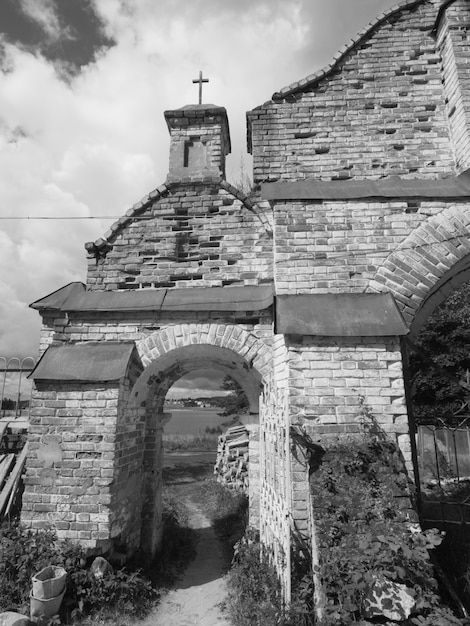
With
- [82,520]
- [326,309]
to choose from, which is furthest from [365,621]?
[82,520]

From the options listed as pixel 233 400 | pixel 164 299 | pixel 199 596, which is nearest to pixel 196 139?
pixel 164 299

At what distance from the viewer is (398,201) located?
4.83 meters

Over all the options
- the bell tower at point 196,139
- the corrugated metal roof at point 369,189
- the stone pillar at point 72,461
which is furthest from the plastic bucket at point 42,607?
the bell tower at point 196,139

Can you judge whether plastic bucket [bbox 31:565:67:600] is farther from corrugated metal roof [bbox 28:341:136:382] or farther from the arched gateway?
corrugated metal roof [bbox 28:341:136:382]

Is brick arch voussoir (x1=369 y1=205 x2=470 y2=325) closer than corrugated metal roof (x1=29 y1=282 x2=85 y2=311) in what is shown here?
Yes

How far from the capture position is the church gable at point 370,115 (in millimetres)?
5762

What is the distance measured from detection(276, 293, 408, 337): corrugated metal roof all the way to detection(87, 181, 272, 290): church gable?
1.09 meters

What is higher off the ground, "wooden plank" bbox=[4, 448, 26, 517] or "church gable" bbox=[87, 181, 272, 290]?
"church gable" bbox=[87, 181, 272, 290]

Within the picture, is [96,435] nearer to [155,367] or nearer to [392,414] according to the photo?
[155,367]

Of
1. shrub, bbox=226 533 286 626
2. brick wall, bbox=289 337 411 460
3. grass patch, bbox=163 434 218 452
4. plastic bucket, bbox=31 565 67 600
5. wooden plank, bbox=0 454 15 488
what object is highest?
brick wall, bbox=289 337 411 460

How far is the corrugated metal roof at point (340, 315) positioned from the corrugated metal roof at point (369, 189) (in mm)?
1252

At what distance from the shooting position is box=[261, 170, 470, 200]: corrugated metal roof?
4820mm

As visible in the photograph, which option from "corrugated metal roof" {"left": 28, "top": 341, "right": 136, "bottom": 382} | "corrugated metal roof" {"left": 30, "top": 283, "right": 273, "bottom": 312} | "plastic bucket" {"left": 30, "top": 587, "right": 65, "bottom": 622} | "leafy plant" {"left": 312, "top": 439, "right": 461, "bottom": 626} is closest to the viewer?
"leafy plant" {"left": 312, "top": 439, "right": 461, "bottom": 626}

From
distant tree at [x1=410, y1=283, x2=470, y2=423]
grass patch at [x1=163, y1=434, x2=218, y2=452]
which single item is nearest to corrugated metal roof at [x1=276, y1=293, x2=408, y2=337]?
distant tree at [x1=410, y1=283, x2=470, y2=423]
